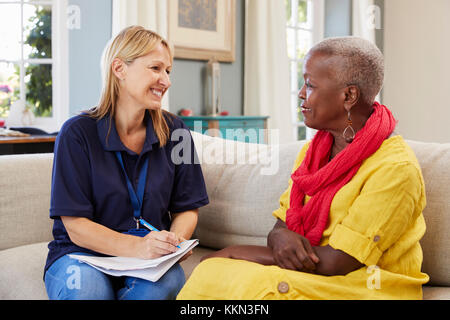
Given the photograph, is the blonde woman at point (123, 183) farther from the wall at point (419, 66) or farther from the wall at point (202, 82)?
the wall at point (419, 66)

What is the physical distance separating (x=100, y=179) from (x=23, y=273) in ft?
1.46

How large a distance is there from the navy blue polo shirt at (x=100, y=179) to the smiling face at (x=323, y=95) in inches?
22.6

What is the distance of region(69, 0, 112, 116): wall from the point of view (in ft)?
12.3

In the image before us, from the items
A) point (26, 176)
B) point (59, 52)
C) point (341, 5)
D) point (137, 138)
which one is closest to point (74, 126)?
point (137, 138)

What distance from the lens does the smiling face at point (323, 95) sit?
1420 millimetres

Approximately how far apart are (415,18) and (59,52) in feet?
14.7

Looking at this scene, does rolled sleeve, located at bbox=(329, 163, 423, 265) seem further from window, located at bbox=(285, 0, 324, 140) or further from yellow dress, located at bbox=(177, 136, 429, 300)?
window, located at bbox=(285, 0, 324, 140)

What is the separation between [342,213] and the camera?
1390 mm

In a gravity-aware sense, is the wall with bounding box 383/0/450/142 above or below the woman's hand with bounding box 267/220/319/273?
above

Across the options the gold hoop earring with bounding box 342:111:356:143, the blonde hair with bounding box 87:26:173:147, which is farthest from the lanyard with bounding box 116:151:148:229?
the gold hoop earring with bounding box 342:111:356:143

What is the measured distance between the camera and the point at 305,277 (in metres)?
1.29

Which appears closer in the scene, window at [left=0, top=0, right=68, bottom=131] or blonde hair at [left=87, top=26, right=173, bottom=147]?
blonde hair at [left=87, top=26, right=173, bottom=147]

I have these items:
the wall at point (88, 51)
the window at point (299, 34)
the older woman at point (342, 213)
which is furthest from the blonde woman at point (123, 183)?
the window at point (299, 34)

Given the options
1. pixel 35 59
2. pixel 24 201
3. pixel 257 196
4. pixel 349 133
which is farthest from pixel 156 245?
pixel 35 59
